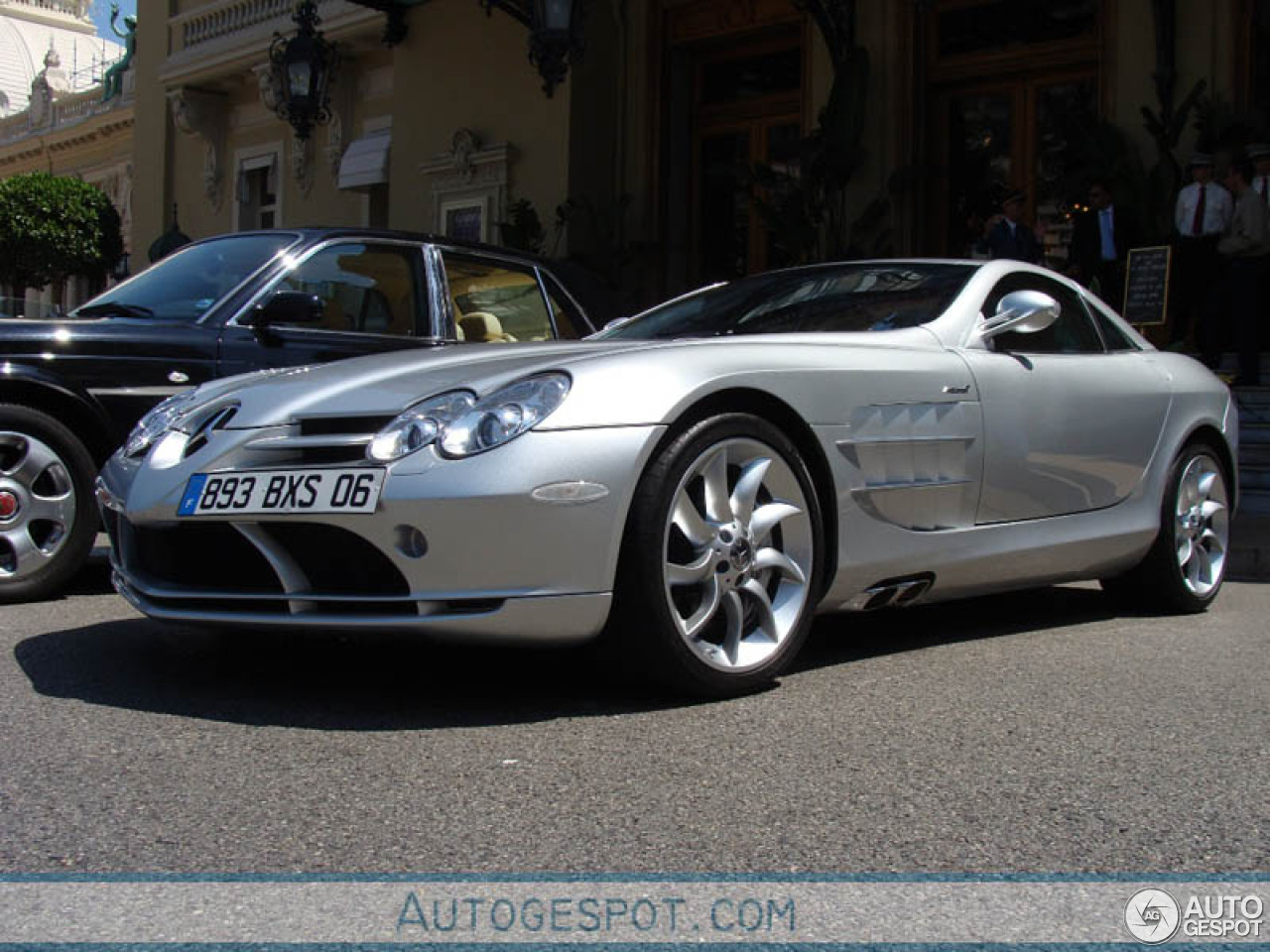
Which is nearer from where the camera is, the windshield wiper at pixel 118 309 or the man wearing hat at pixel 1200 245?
the windshield wiper at pixel 118 309

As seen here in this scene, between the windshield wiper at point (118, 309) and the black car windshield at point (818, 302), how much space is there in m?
1.95

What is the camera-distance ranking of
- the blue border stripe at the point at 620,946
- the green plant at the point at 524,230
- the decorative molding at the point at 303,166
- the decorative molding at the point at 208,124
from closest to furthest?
the blue border stripe at the point at 620,946 → the green plant at the point at 524,230 → the decorative molding at the point at 303,166 → the decorative molding at the point at 208,124

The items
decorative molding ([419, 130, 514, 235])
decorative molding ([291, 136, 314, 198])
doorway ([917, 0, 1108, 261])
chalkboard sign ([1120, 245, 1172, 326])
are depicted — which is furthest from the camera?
decorative molding ([291, 136, 314, 198])

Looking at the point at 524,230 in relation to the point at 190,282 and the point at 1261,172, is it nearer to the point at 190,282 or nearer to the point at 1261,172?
the point at 1261,172

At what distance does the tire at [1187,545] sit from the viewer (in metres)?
5.58

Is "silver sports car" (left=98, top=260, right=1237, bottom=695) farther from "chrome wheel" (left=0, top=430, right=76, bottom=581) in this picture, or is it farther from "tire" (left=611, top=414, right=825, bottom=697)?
"chrome wheel" (left=0, top=430, right=76, bottom=581)

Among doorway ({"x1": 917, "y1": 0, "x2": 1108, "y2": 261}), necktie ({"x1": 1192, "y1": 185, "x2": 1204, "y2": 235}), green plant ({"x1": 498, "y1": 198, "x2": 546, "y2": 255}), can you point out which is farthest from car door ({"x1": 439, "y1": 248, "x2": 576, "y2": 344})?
green plant ({"x1": 498, "y1": 198, "x2": 546, "y2": 255})

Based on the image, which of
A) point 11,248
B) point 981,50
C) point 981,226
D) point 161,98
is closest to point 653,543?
point 981,226

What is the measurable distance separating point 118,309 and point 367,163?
A: 47.3ft

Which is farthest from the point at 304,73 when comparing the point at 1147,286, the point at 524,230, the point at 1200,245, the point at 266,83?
the point at 1200,245

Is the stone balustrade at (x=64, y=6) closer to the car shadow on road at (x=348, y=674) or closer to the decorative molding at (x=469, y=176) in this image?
the decorative molding at (x=469, y=176)

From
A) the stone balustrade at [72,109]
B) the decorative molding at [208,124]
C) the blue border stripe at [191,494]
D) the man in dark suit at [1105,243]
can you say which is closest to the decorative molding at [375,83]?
the decorative molding at [208,124]

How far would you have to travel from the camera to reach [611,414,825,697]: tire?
12.0ft

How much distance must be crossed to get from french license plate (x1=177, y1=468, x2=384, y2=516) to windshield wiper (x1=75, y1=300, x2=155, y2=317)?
2529 mm
